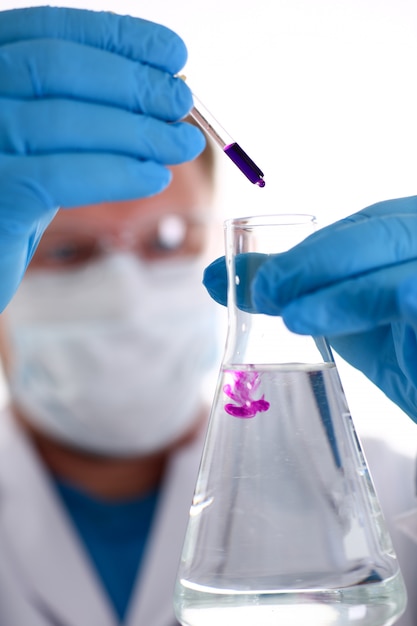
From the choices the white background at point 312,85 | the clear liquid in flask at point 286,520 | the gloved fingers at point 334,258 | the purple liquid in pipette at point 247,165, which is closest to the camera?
the clear liquid in flask at point 286,520

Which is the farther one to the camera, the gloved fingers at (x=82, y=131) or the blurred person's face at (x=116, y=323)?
the blurred person's face at (x=116, y=323)

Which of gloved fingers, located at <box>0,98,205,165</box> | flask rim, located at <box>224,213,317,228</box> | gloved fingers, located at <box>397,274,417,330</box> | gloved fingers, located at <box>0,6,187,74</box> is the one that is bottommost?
gloved fingers, located at <box>397,274,417,330</box>

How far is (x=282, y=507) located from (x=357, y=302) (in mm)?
311

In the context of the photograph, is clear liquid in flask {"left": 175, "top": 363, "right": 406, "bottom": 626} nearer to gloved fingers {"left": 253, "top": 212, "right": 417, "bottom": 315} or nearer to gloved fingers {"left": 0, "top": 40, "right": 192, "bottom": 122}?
gloved fingers {"left": 253, "top": 212, "right": 417, "bottom": 315}

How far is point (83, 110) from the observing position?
120cm

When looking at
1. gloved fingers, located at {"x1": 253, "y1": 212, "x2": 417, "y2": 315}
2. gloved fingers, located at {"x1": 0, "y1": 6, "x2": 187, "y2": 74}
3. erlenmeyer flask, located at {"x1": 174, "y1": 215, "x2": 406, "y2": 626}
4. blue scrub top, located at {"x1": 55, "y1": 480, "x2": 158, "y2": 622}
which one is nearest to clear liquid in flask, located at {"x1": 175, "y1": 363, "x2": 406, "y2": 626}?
erlenmeyer flask, located at {"x1": 174, "y1": 215, "x2": 406, "y2": 626}

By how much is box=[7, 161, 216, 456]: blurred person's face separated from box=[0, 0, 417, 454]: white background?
400 mm

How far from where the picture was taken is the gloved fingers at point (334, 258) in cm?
100

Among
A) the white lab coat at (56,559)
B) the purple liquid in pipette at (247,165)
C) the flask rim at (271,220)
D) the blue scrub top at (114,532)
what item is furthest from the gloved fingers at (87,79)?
the blue scrub top at (114,532)

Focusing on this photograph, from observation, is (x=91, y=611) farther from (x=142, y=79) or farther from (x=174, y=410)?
(x=142, y=79)

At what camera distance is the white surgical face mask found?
8.32ft

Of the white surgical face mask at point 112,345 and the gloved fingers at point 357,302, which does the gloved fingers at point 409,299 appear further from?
the white surgical face mask at point 112,345

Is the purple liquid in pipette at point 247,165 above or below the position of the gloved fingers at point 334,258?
above

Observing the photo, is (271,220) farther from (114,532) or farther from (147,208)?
(114,532)
